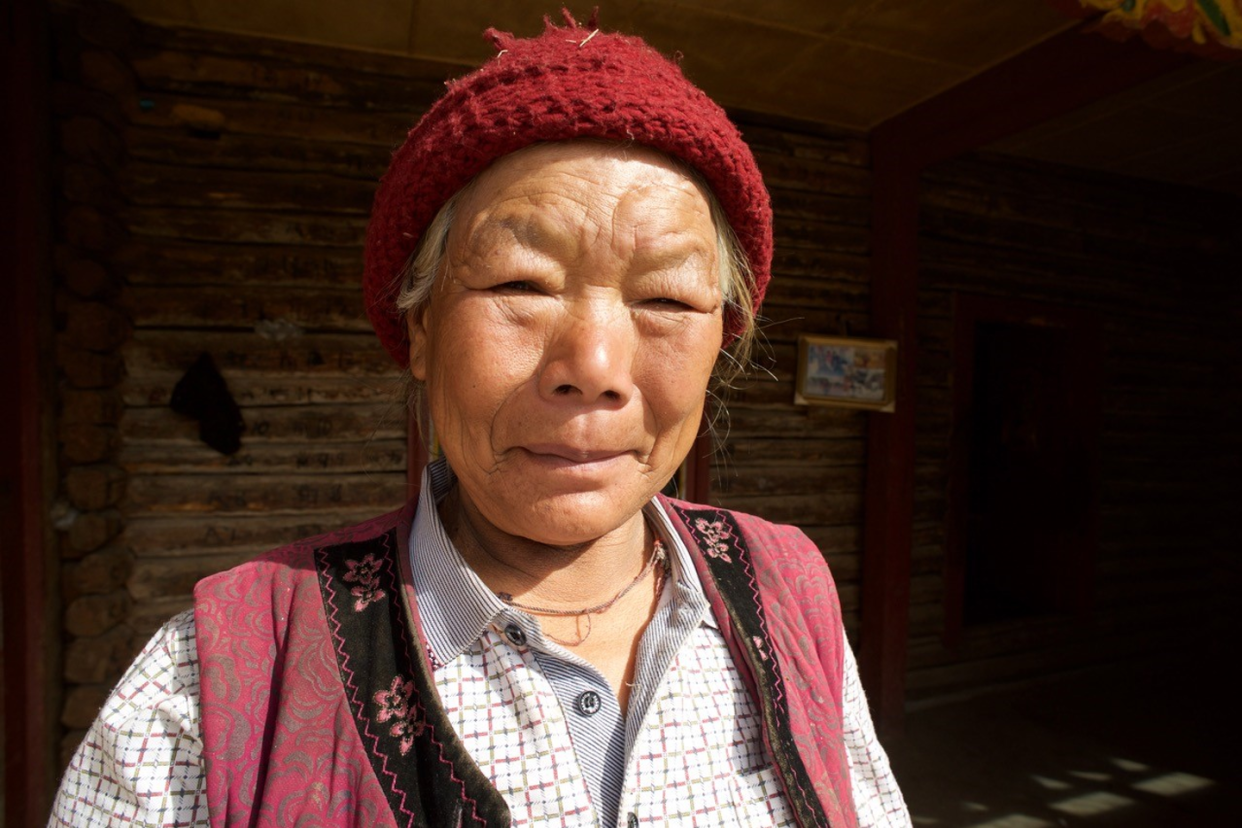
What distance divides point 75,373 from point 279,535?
3.53 feet

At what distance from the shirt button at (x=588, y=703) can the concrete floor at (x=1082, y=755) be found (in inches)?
133

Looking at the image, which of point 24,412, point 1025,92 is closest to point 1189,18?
point 1025,92

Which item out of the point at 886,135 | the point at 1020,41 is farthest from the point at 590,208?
the point at 886,135

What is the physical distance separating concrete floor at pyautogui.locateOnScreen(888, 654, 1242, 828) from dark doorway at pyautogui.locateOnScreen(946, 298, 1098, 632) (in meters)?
0.64

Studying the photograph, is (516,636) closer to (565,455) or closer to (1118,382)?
(565,455)

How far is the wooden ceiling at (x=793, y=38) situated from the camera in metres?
2.89

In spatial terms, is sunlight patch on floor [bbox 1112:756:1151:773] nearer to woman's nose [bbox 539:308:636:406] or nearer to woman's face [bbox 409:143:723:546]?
woman's face [bbox 409:143:723:546]

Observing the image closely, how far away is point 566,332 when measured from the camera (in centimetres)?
91

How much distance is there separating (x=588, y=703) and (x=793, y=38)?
3200 millimetres

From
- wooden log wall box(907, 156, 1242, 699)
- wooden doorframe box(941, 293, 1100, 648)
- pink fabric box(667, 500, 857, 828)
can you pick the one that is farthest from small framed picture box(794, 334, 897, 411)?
pink fabric box(667, 500, 857, 828)

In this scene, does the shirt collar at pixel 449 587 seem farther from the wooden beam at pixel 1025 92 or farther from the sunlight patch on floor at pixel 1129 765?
the sunlight patch on floor at pixel 1129 765

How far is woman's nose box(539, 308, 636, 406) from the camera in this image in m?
0.89

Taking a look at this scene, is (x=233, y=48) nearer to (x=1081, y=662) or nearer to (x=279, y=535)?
(x=279, y=535)

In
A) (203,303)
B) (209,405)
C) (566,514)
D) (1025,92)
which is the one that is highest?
(1025,92)
